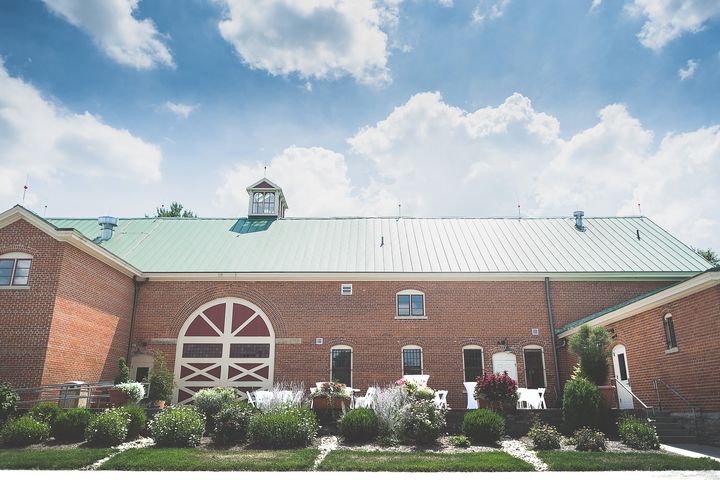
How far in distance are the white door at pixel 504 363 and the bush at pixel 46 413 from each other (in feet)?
48.0

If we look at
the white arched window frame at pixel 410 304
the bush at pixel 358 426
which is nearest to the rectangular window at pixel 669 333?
the white arched window frame at pixel 410 304

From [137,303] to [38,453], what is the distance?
10.3m

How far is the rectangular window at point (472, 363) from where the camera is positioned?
68.5 feet

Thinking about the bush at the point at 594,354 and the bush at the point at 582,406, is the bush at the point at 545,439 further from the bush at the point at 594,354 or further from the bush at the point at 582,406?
the bush at the point at 594,354

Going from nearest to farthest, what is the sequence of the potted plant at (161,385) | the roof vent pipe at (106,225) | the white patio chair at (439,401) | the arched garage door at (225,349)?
the white patio chair at (439,401) → the potted plant at (161,385) → the arched garage door at (225,349) → the roof vent pipe at (106,225)

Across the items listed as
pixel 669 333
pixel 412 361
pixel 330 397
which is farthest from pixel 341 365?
pixel 669 333

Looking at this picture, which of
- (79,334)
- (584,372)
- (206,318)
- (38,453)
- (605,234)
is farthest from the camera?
(605,234)

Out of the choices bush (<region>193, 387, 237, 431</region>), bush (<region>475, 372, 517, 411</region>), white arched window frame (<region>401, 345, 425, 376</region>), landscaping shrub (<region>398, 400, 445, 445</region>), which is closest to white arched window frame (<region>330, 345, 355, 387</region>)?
white arched window frame (<region>401, 345, 425, 376</region>)

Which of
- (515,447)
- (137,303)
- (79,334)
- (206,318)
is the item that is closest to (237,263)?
(206,318)

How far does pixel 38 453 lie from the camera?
38.9ft

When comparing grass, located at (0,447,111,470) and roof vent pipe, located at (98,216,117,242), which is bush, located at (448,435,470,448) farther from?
roof vent pipe, located at (98,216,117,242)

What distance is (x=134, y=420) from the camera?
14.0m
